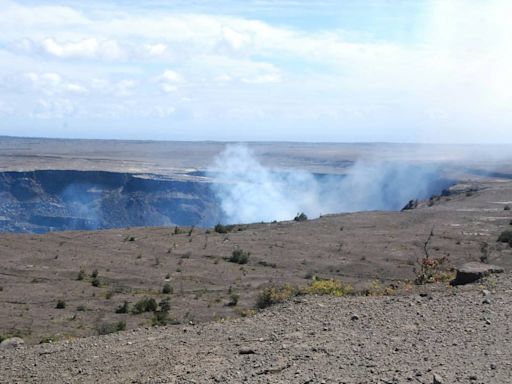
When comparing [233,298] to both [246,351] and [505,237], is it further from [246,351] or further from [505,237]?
[505,237]

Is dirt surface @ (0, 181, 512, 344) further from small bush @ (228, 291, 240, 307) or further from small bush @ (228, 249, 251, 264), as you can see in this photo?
small bush @ (228, 249, 251, 264)

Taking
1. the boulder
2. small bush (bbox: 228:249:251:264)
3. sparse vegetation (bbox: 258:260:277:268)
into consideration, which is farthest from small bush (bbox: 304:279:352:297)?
small bush (bbox: 228:249:251:264)

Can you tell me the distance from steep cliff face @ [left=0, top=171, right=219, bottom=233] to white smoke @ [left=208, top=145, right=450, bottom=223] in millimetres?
4029

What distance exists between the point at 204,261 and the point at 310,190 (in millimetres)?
71516

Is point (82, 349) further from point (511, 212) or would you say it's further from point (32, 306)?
point (511, 212)

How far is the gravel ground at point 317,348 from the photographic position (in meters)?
8.23

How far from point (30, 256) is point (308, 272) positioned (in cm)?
1256

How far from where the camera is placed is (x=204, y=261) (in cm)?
3341

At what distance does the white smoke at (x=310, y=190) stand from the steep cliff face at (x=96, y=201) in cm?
403

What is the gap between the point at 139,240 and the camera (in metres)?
39.3

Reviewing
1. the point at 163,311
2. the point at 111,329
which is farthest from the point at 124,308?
the point at 111,329

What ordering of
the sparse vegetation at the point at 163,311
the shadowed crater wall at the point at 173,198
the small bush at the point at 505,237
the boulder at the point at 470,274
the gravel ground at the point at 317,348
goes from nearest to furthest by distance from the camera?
the gravel ground at the point at 317,348 → the boulder at the point at 470,274 → the sparse vegetation at the point at 163,311 → the small bush at the point at 505,237 → the shadowed crater wall at the point at 173,198

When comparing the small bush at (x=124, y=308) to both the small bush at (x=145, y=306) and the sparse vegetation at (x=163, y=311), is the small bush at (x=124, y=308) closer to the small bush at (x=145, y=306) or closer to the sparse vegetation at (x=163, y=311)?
the small bush at (x=145, y=306)

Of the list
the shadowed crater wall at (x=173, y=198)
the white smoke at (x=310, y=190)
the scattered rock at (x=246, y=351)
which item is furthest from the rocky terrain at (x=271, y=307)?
the shadowed crater wall at (x=173, y=198)
